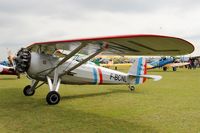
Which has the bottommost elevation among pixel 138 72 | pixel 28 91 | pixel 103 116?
pixel 103 116

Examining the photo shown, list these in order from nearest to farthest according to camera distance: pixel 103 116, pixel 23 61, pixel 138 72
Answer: pixel 103 116 < pixel 23 61 < pixel 138 72

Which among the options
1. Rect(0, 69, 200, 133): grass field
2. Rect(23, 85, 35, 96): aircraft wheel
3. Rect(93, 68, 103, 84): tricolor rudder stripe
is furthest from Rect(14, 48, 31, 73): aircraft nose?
Rect(93, 68, 103, 84): tricolor rudder stripe

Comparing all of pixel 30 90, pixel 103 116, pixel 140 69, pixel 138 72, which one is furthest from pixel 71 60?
pixel 140 69

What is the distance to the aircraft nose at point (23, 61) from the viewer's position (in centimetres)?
854

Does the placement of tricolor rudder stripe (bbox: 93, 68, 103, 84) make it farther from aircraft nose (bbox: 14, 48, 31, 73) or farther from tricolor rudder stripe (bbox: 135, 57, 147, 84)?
aircraft nose (bbox: 14, 48, 31, 73)

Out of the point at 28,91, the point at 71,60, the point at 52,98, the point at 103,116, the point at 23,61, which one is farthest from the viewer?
the point at 28,91

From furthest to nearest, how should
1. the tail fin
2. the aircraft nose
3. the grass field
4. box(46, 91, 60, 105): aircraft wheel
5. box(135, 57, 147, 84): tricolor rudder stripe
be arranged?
1. box(135, 57, 147, 84): tricolor rudder stripe
2. the tail fin
3. the aircraft nose
4. box(46, 91, 60, 105): aircraft wheel
5. the grass field

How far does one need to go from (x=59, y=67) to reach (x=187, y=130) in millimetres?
4987

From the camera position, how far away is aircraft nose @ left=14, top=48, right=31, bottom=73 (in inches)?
336

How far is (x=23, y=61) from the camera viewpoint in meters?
8.53

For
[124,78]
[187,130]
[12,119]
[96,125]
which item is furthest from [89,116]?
[124,78]

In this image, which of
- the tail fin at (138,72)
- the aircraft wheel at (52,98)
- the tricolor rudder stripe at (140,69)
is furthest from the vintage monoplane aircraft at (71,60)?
the tricolor rudder stripe at (140,69)

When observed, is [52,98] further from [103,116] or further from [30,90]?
[30,90]

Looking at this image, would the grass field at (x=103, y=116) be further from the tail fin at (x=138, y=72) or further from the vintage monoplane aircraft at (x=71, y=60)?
the tail fin at (x=138, y=72)
